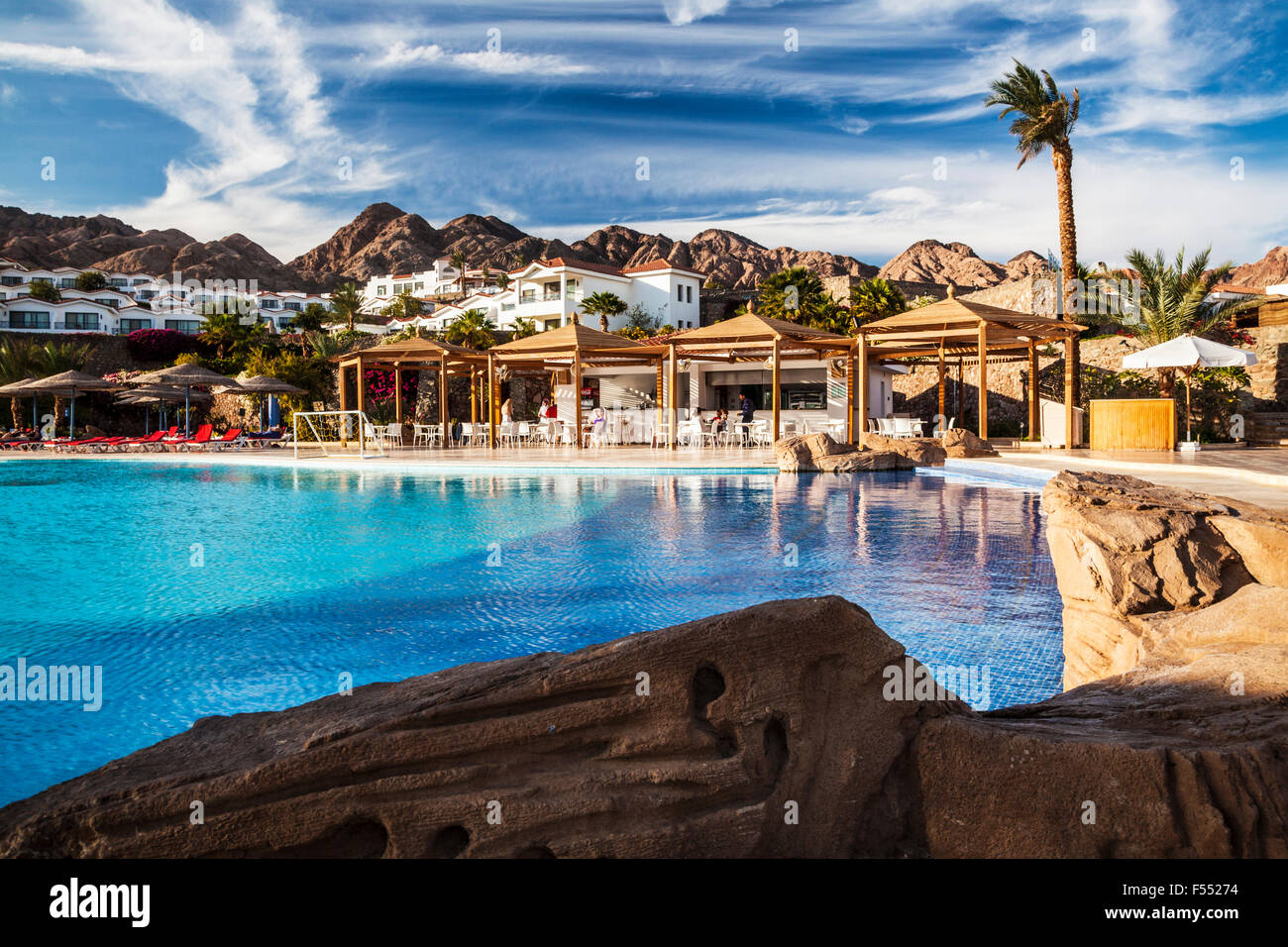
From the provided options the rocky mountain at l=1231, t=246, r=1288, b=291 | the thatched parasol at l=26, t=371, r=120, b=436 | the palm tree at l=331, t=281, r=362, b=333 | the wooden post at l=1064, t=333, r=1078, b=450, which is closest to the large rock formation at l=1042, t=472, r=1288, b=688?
the wooden post at l=1064, t=333, r=1078, b=450

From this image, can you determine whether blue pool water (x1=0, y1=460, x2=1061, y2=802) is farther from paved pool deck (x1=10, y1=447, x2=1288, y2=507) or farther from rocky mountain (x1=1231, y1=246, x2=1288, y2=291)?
rocky mountain (x1=1231, y1=246, x2=1288, y2=291)

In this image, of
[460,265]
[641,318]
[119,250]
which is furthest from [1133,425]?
[119,250]

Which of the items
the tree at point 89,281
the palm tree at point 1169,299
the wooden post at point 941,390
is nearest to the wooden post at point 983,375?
the wooden post at point 941,390

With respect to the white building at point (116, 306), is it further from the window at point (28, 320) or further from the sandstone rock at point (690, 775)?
the sandstone rock at point (690, 775)

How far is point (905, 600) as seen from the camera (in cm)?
574

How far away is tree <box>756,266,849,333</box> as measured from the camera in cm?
3444

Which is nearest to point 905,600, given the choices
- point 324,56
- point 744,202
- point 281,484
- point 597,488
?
point 597,488

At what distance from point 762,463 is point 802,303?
74.4 feet

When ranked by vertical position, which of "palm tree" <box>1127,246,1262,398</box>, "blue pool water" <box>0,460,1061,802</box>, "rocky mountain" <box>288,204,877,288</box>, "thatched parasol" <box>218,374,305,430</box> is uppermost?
"rocky mountain" <box>288,204,877,288</box>

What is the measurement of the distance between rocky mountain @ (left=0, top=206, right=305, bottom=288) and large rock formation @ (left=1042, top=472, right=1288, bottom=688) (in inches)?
4632

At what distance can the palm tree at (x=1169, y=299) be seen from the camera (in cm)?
2000

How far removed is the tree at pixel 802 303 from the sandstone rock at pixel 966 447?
18634mm

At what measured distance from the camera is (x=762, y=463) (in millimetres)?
14875

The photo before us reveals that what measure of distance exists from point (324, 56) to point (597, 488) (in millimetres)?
26146
